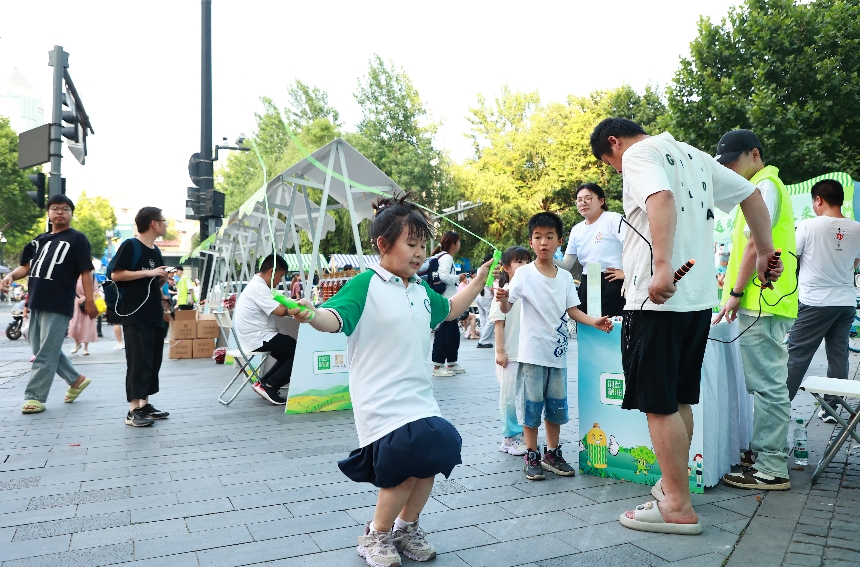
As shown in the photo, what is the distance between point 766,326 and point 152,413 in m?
4.90

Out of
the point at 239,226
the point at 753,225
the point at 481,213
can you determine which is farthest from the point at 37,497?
the point at 481,213

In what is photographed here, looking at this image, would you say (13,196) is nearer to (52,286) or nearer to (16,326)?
(16,326)

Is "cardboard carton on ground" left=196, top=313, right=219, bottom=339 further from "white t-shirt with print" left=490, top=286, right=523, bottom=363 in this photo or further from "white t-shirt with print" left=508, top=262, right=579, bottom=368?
"white t-shirt with print" left=508, top=262, right=579, bottom=368

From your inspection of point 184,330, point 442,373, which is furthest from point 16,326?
point 442,373

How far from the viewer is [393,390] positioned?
2637 millimetres

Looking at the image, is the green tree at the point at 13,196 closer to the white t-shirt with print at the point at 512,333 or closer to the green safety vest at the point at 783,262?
the white t-shirt with print at the point at 512,333

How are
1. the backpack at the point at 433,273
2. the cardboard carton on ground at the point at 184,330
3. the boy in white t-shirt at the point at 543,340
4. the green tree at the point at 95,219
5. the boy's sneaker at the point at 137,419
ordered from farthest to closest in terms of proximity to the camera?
1. the green tree at the point at 95,219
2. the cardboard carton on ground at the point at 184,330
3. the backpack at the point at 433,273
4. the boy's sneaker at the point at 137,419
5. the boy in white t-shirt at the point at 543,340

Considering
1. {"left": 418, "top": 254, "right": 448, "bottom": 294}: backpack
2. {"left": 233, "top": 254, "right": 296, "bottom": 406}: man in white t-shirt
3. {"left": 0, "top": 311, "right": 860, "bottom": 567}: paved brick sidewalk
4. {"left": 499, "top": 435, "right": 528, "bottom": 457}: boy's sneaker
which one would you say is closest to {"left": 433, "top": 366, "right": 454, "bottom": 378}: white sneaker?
{"left": 418, "top": 254, "right": 448, "bottom": 294}: backpack

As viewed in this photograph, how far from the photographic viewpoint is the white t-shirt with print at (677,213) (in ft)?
9.89

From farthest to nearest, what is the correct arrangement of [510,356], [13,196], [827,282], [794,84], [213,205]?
[13,196] < [794,84] < [213,205] < [827,282] < [510,356]

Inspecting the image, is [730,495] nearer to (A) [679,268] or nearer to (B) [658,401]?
(B) [658,401]

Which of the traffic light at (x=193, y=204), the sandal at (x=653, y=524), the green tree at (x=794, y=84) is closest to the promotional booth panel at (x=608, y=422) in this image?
the sandal at (x=653, y=524)

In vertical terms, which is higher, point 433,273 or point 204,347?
point 433,273

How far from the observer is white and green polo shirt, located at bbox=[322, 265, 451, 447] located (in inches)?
103
